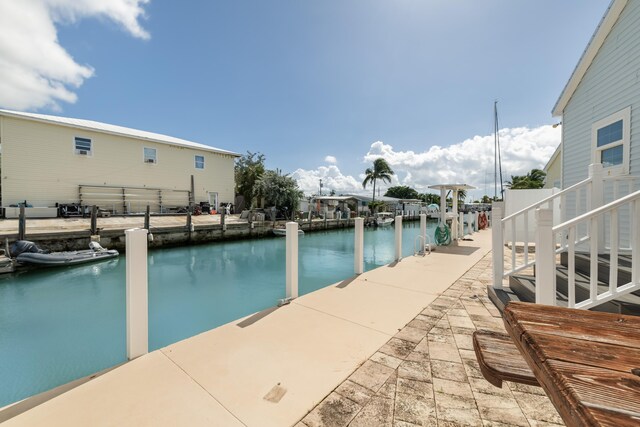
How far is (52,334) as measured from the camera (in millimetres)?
4113

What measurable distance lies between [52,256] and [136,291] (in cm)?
860

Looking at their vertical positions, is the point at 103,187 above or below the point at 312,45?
below

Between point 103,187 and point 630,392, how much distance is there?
19670 mm

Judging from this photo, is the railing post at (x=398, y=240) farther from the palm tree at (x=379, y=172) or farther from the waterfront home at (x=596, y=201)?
the palm tree at (x=379, y=172)

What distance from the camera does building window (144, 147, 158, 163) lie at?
54.1 feet

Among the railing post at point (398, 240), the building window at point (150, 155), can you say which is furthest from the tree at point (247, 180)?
the railing post at point (398, 240)

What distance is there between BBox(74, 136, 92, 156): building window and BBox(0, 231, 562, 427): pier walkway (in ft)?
57.6

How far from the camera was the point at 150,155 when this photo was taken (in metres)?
16.7

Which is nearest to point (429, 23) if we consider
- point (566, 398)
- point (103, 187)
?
point (566, 398)

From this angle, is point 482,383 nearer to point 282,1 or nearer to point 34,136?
point 282,1

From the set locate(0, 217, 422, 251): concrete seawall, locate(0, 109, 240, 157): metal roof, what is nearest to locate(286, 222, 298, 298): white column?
locate(0, 217, 422, 251): concrete seawall

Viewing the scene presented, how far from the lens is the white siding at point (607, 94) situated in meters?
4.10

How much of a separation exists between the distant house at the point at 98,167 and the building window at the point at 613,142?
19.8 meters

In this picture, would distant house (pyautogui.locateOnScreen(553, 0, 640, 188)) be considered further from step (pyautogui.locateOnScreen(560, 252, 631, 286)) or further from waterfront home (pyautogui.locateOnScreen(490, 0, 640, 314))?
step (pyautogui.locateOnScreen(560, 252, 631, 286))
